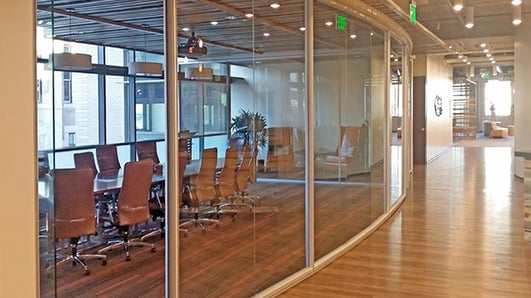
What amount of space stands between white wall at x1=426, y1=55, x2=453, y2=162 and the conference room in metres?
8.81

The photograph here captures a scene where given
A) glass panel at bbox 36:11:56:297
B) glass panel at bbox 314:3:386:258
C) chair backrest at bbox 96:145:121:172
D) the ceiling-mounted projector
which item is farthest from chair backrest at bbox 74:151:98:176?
glass panel at bbox 36:11:56:297

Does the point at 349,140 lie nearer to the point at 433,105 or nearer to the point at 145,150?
the point at 145,150

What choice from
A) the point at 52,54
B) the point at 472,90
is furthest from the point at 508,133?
the point at 52,54

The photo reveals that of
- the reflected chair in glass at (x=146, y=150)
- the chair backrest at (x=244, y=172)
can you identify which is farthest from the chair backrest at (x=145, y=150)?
the chair backrest at (x=244, y=172)

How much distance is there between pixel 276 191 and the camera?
215 inches

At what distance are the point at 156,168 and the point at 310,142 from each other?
1.59 metres

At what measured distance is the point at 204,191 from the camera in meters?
5.13

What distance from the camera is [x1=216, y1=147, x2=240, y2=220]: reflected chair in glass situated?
5148 mm

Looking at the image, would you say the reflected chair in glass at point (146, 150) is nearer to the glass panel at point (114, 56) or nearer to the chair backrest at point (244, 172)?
the chair backrest at point (244, 172)

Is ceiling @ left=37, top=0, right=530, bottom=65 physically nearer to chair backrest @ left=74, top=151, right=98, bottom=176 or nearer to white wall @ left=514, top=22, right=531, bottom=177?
white wall @ left=514, top=22, right=531, bottom=177

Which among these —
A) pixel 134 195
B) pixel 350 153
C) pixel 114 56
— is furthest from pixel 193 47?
pixel 114 56

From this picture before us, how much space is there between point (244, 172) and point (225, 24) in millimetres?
1418

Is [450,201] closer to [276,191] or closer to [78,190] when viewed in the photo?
[276,191]

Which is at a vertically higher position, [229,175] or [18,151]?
[18,151]
